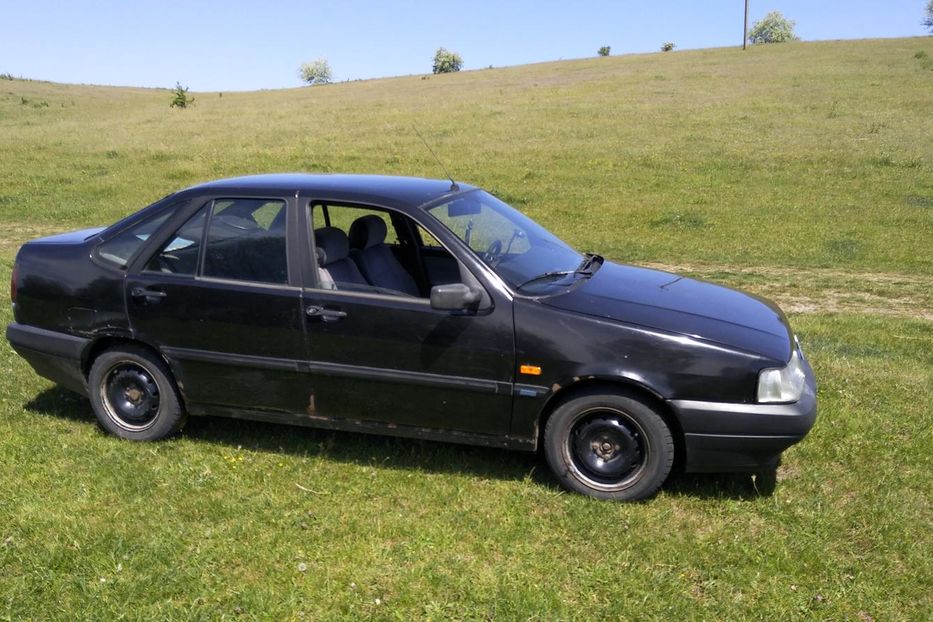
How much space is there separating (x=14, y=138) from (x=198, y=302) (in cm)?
2734

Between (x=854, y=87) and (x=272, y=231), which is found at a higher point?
(x=854, y=87)

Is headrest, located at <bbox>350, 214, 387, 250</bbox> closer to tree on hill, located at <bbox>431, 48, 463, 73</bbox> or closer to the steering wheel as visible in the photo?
the steering wheel

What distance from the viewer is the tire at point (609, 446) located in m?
3.96

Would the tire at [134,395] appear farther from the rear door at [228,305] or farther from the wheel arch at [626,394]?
the wheel arch at [626,394]

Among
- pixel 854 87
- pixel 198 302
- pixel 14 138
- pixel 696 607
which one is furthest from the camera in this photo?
pixel 854 87

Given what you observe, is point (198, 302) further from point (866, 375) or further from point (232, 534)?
point (866, 375)

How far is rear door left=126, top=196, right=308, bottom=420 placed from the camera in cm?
444

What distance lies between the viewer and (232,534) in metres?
3.83

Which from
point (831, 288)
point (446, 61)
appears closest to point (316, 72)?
point (446, 61)

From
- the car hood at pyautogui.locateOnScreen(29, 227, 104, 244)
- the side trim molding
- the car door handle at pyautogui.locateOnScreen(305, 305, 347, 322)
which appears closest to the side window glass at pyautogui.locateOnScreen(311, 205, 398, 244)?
the car door handle at pyautogui.locateOnScreen(305, 305, 347, 322)

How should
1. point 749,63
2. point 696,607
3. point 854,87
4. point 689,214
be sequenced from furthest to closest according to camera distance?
point 749,63
point 854,87
point 689,214
point 696,607

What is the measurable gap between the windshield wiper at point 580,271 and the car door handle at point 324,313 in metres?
0.98

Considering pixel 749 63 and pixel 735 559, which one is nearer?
pixel 735 559

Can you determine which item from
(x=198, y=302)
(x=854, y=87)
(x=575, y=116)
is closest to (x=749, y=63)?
(x=854, y=87)
